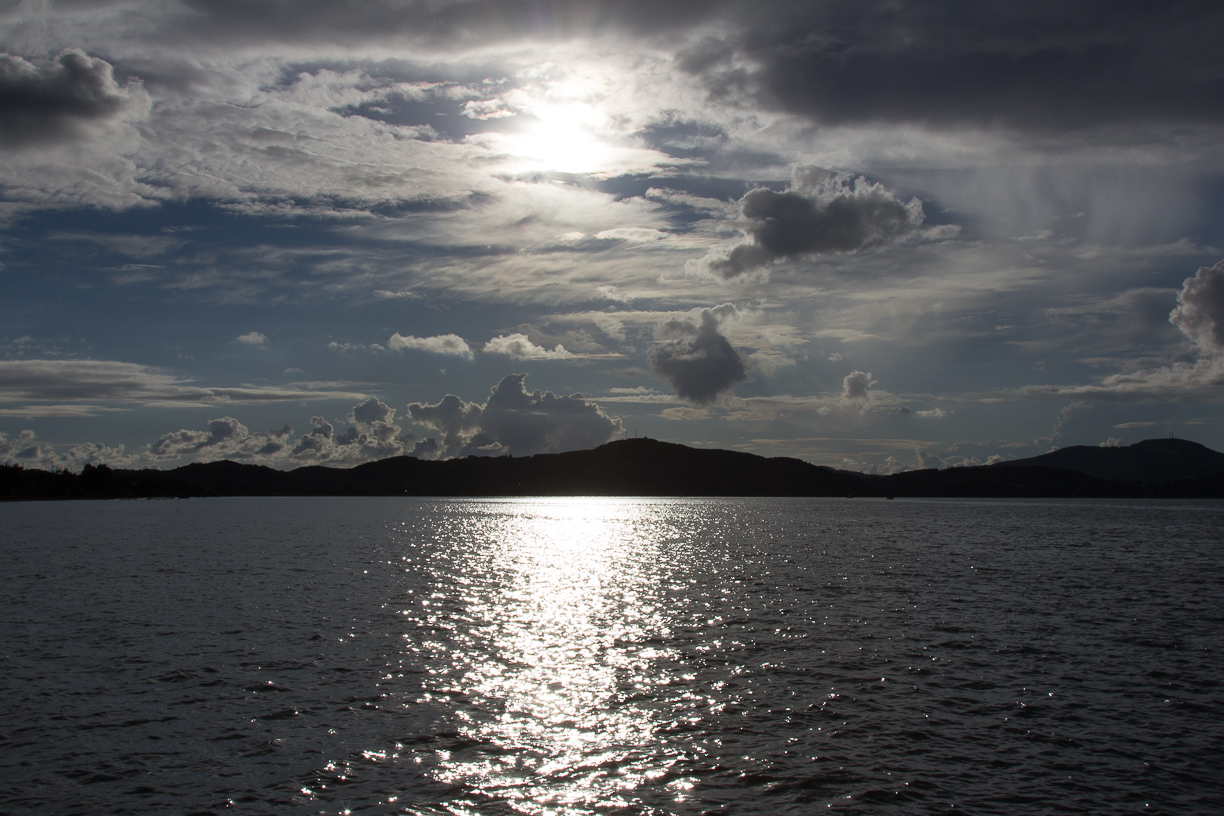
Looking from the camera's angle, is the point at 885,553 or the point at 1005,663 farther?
the point at 885,553

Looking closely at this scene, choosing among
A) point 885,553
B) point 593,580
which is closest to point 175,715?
point 593,580

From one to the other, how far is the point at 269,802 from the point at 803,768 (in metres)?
16.5

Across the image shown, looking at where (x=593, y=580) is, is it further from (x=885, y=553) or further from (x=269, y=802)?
(x=269, y=802)

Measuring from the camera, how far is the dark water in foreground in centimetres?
2295

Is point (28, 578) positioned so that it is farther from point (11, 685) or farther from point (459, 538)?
point (459, 538)

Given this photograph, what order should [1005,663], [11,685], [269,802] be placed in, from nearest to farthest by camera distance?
1. [269,802]
2. [11,685]
3. [1005,663]

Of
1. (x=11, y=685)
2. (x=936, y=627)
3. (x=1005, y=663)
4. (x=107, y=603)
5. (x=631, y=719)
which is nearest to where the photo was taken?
(x=631, y=719)

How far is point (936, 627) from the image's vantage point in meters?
49.4

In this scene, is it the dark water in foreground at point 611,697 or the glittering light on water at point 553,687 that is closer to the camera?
the dark water in foreground at point 611,697

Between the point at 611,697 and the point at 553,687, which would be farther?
the point at 553,687

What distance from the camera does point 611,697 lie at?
1291 inches

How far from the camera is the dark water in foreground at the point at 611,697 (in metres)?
23.0

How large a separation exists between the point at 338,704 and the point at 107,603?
38943 millimetres

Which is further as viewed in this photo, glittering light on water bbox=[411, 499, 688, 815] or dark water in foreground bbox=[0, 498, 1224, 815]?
glittering light on water bbox=[411, 499, 688, 815]
